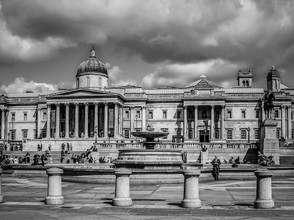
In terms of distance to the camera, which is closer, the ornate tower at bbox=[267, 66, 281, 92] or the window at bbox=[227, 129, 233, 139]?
the window at bbox=[227, 129, 233, 139]

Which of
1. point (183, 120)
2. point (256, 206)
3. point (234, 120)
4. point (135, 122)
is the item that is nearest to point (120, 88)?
point (135, 122)

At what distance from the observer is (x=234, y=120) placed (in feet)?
334

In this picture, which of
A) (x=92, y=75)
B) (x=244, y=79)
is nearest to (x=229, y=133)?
(x=244, y=79)

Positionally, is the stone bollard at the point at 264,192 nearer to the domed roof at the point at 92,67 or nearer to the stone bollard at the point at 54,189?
the stone bollard at the point at 54,189

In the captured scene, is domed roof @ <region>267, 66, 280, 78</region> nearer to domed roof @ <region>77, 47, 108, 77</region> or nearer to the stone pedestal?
domed roof @ <region>77, 47, 108, 77</region>

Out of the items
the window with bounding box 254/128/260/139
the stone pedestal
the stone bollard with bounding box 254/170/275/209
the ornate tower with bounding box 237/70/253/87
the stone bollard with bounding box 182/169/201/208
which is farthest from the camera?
the ornate tower with bounding box 237/70/253/87

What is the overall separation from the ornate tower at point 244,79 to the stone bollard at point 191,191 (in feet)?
367

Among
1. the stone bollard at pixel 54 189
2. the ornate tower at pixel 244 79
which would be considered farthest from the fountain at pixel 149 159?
the ornate tower at pixel 244 79

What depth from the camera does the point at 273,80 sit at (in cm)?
10569

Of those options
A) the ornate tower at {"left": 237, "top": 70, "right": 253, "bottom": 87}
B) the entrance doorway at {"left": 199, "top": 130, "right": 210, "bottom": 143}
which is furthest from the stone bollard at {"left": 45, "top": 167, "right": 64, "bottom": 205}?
the ornate tower at {"left": 237, "top": 70, "right": 253, "bottom": 87}

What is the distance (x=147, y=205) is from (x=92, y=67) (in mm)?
89785

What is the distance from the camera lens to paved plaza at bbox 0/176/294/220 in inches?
630

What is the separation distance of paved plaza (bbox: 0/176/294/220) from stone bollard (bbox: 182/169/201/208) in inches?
12.1

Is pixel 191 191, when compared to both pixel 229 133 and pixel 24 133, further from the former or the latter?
pixel 24 133
